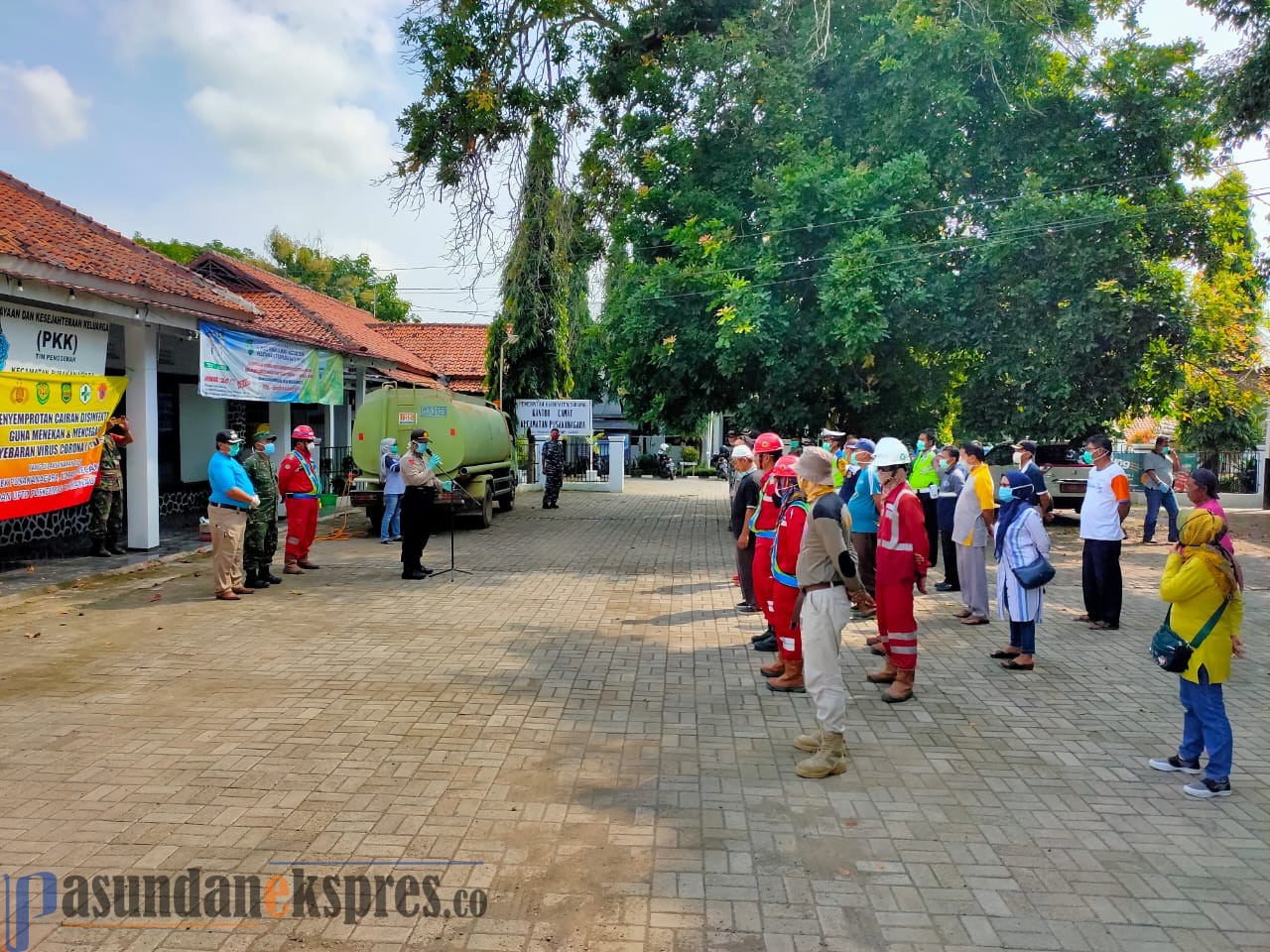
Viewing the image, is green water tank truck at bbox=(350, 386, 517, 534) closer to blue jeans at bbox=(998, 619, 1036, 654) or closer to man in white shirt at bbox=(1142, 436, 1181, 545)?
blue jeans at bbox=(998, 619, 1036, 654)

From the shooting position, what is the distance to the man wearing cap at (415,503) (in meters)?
10.2

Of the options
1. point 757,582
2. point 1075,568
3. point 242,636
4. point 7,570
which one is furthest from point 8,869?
point 1075,568

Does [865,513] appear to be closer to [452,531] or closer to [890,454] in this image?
[890,454]

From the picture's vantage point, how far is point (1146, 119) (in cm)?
1445

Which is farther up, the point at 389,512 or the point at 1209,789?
the point at 389,512

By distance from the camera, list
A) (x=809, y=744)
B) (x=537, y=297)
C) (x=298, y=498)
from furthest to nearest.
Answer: (x=537, y=297), (x=298, y=498), (x=809, y=744)

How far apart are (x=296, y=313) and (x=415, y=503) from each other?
11.1 meters

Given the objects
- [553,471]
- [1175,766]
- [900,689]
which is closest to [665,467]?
[553,471]

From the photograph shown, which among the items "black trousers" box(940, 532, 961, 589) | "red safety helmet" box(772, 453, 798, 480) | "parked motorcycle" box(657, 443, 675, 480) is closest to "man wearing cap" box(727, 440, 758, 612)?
"red safety helmet" box(772, 453, 798, 480)

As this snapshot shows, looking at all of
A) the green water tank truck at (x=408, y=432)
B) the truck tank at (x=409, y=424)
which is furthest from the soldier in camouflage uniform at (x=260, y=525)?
the truck tank at (x=409, y=424)

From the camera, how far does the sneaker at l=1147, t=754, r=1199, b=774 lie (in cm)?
463

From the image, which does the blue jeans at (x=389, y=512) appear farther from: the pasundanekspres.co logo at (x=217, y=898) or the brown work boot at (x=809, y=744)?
the pasundanekspres.co logo at (x=217, y=898)

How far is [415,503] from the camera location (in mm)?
10453

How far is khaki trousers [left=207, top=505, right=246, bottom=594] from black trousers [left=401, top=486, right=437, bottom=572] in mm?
1852
